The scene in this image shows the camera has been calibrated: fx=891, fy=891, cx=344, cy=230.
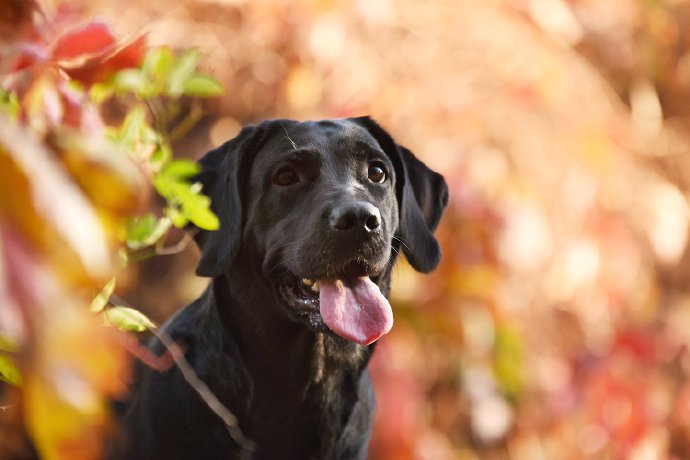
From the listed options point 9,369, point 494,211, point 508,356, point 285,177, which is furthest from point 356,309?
point 508,356

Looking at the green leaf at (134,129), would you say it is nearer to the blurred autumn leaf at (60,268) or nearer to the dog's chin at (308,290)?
Result: the dog's chin at (308,290)

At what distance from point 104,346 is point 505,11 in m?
4.75

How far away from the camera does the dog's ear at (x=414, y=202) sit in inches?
107

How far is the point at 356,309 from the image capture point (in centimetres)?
231

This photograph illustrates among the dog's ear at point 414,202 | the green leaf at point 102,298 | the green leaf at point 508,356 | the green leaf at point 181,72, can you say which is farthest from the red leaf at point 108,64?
the green leaf at point 508,356

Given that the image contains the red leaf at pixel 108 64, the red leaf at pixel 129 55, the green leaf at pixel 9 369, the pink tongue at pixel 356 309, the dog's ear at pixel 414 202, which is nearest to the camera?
the green leaf at pixel 9 369

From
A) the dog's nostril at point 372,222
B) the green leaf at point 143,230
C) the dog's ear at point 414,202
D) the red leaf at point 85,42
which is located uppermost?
the red leaf at point 85,42

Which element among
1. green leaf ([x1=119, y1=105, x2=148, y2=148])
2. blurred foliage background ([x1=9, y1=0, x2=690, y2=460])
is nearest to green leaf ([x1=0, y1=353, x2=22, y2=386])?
green leaf ([x1=119, y1=105, x2=148, y2=148])

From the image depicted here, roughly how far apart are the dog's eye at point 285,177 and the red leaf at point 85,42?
46.1 inches

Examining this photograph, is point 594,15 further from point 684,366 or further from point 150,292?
point 150,292

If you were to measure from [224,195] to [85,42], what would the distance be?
126cm

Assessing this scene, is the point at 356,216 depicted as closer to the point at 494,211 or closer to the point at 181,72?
the point at 181,72

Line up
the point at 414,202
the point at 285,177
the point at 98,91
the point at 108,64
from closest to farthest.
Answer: the point at 108,64, the point at 98,91, the point at 285,177, the point at 414,202

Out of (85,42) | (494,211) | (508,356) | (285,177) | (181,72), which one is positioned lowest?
(508,356)
